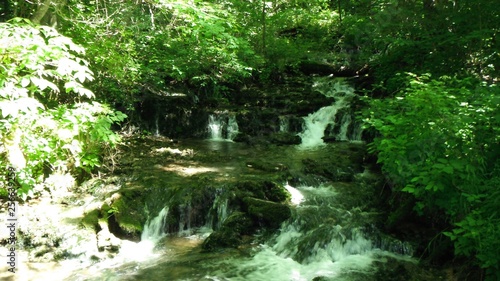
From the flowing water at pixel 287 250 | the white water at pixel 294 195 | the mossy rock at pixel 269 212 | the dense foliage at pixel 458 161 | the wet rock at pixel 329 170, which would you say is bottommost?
the flowing water at pixel 287 250

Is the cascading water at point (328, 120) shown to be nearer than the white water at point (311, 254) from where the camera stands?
No

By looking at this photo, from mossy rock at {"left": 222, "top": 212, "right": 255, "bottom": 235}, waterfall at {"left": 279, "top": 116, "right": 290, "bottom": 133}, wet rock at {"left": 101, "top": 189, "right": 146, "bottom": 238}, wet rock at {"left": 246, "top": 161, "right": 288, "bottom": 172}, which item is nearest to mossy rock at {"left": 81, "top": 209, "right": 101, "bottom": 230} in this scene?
wet rock at {"left": 101, "top": 189, "right": 146, "bottom": 238}

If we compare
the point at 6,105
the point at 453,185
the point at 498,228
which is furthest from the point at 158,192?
the point at 498,228

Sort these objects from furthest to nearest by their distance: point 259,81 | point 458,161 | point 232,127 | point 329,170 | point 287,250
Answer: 1. point 259,81
2. point 232,127
3. point 329,170
4. point 287,250
5. point 458,161

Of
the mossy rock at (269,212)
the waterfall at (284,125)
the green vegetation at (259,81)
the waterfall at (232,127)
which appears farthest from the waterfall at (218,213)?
the waterfall at (284,125)

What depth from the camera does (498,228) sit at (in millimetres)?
3486

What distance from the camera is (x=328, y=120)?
13.3m

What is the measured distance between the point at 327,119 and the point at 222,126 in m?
3.88

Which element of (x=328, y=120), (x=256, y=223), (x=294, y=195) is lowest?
(x=256, y=223)

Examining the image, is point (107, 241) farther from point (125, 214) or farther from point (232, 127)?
point (232, 127)

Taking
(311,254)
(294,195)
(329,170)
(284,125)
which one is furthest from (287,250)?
(284,125)

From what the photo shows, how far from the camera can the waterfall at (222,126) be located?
13750 millimetres

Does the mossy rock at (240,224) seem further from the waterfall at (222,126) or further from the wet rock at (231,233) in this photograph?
the waterfall at (222,126)

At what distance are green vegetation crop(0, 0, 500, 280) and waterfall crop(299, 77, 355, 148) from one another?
98cm
